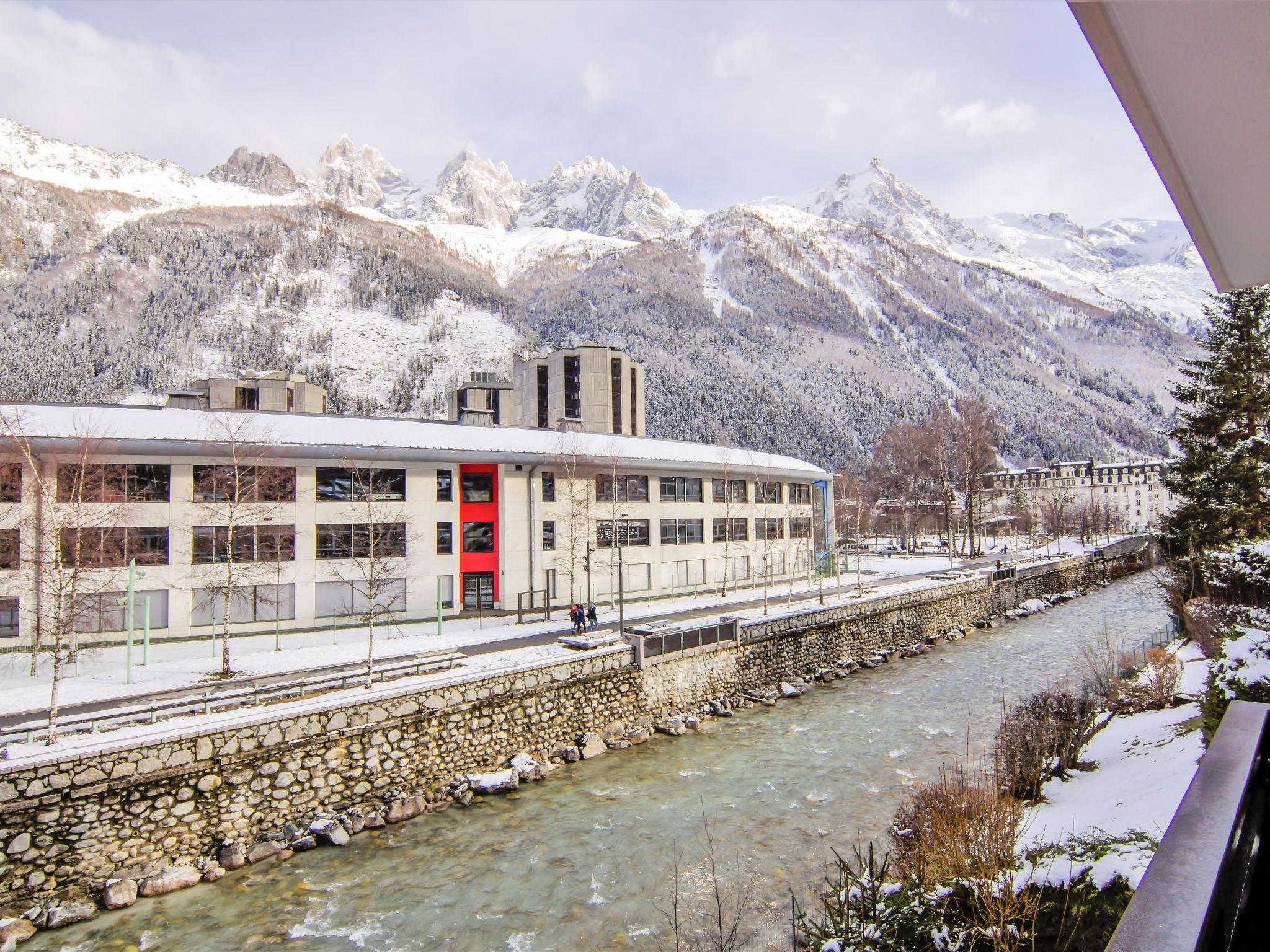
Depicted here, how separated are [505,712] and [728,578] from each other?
23930 millimetres

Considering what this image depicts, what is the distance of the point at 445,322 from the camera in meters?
174

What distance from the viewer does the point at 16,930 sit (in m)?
11.8

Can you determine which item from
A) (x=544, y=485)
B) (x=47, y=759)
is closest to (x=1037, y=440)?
(x=544, y=485)

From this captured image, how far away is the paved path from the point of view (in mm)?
16500

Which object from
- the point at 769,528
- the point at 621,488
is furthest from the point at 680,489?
the point at 769,528

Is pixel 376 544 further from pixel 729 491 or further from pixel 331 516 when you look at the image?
pixel 729 491

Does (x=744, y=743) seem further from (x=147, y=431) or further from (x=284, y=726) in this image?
(x=147, y=431)

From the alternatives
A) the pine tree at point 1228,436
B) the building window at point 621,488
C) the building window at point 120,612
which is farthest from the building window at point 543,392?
the pine tree at point 1228,436

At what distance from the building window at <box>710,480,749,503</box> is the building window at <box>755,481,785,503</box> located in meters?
1.12

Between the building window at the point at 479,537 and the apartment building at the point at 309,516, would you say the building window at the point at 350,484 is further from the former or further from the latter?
the building window at the point at 479,537

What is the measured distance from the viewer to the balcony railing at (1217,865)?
1.68 m

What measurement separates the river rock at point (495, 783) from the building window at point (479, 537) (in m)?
15.1

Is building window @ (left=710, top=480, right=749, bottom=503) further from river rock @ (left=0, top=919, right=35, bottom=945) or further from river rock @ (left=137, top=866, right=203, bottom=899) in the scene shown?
river rock @ (left=0, top=919, right=35, bottom=945)

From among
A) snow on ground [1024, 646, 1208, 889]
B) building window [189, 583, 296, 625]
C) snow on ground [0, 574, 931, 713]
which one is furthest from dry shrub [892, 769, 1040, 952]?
building window [189, 583, 296, 625]
